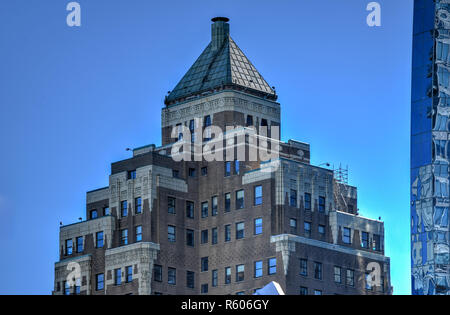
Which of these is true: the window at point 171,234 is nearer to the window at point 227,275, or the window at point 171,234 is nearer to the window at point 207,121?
the window at point 227,275

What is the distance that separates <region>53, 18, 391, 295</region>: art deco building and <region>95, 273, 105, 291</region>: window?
0.15 meters

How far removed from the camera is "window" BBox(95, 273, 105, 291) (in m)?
135

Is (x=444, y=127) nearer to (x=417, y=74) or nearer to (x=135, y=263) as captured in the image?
(x=417, y=74)

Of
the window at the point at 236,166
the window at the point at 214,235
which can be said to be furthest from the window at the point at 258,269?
the window at the point at 236,166

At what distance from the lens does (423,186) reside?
139m

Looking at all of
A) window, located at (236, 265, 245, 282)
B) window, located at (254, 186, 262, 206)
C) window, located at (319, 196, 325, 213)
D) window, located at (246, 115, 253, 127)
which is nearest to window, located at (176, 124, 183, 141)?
window, located at (246, 115, 253, 127)

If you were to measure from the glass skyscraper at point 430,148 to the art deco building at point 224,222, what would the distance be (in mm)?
4505

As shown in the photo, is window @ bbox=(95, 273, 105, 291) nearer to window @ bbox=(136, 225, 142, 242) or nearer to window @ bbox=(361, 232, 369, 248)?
window @ bbox=(136, 225, 142, 242)

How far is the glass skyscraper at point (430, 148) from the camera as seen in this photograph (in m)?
138

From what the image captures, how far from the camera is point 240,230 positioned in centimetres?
13188
